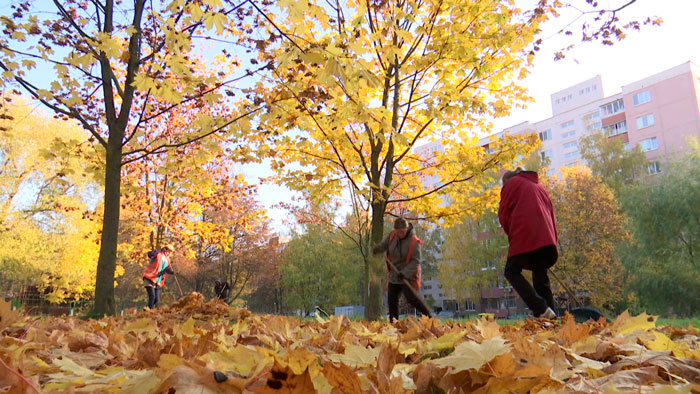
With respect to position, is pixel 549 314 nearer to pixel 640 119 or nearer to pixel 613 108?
pixel 640 119

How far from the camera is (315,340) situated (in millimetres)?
1763

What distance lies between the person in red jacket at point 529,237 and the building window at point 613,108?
50.7 metres

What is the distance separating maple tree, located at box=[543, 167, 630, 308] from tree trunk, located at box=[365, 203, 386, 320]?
828 inches

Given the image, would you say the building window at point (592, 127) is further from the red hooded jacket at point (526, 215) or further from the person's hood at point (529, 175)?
the red hooded jacket at point (526, 215)

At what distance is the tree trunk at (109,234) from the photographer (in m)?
6.04

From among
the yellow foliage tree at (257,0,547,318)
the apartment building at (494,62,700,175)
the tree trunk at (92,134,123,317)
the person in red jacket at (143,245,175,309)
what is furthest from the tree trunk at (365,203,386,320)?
the apartment building at (494,62,700,175)

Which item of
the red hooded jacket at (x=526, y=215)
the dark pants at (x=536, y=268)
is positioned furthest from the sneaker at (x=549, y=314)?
the red hooded jacket at (x=526, y=215)

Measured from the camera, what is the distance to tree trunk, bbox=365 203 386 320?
300 inches

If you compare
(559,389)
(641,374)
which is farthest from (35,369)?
(641,374)

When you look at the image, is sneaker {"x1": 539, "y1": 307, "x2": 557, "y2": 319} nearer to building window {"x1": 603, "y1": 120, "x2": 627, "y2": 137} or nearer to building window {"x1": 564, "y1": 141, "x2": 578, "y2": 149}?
building window {"x1": 603, "y1": 120, "x2": 627, "y2": 137}

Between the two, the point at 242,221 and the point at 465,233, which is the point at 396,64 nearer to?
the point at 242,221

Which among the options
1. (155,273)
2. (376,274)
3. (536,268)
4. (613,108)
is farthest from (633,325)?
(613,108)

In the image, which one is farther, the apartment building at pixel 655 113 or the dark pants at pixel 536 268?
the apartment building at pixel 655 113

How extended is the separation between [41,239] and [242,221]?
15216 mm
